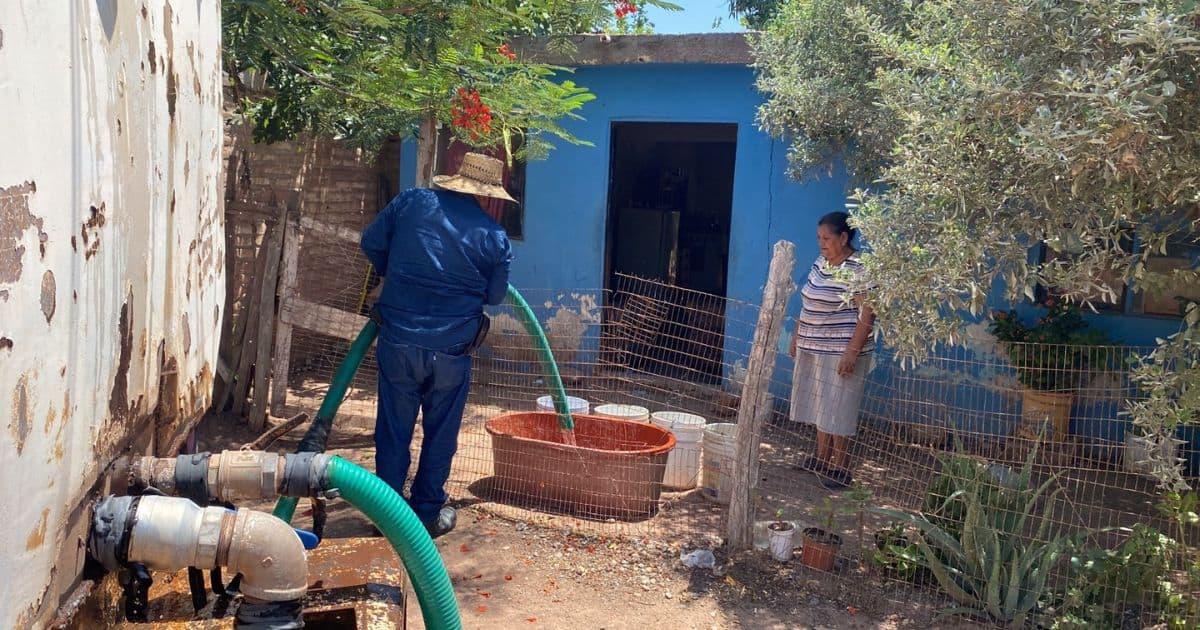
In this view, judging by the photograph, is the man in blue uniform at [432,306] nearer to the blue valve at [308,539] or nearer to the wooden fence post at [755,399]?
the wooden fence post at [755,399]

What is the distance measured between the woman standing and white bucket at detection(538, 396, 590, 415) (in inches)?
52.0

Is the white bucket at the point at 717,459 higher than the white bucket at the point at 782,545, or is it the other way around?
the white bucket at the point at 717,459

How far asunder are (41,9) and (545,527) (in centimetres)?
402

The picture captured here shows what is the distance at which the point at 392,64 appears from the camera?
16.5 feet

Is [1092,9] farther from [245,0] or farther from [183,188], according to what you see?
[245,0]

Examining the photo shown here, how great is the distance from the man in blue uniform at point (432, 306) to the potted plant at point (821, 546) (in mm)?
1882

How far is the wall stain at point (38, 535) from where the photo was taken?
62.0 inches

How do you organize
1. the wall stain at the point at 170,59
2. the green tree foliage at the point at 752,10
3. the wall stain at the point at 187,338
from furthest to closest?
the green tree foliage at the point at 752,10
the wall stain at the point at 187,338
the wall stain at the point at 170,59

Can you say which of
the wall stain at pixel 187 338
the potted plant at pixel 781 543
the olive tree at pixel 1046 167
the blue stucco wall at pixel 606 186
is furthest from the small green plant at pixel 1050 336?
the wall stain at pixel 187 338

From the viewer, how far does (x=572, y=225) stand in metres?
8.88

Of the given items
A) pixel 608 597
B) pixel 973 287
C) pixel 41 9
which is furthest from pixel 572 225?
pixel 41 9

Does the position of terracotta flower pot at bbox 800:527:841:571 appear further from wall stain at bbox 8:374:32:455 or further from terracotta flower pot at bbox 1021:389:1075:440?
wall stain at bbox 8:374:32:455

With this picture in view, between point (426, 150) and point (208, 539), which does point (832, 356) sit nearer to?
point (426, 150)

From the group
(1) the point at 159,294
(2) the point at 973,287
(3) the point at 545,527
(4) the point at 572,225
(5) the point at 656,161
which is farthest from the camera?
(5) the point at 656,161
